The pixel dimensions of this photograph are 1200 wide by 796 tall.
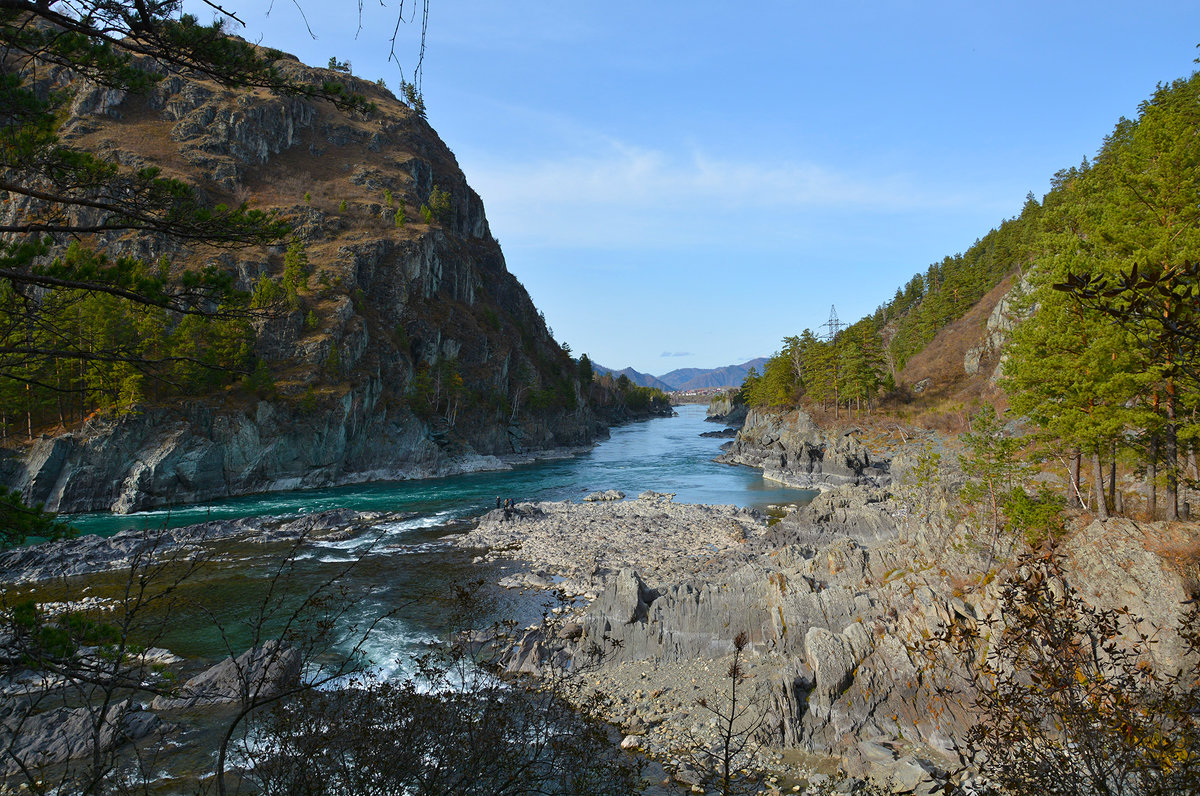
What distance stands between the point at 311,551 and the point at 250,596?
22.5ft

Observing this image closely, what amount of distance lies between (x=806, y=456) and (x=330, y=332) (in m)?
49.9

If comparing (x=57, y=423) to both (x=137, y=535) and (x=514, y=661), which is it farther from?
(x=514, y=661)

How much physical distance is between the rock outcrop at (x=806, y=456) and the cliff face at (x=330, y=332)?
30115 millimetres

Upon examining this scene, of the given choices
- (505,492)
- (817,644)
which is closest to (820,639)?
(817,644)

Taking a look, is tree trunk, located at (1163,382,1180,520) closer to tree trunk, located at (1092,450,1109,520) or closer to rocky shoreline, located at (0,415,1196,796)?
tree trunk, located at (1092,450,1109,520)

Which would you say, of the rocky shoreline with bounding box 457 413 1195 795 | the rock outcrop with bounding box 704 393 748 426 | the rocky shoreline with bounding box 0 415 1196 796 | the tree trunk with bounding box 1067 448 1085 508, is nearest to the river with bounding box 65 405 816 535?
the rocky shoreline with bounding box 0 415 1196 796

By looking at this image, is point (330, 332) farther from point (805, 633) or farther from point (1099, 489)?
point (1099, 489)

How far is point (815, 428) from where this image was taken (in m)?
61.4

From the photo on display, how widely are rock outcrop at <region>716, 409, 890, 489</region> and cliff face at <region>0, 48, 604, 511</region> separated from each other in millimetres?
30115

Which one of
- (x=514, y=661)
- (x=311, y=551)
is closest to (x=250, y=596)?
(x=311, y=551)

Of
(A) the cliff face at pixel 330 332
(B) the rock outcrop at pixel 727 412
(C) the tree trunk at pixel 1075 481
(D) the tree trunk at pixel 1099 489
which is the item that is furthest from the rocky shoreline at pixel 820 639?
(B) the rock outcrop at pixel 727 412

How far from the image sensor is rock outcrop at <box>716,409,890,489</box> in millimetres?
51688

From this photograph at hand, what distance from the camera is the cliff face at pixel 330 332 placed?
43.2 meters

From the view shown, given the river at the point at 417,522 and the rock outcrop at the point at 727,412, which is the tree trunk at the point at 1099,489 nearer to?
the river at the point at 417,522
